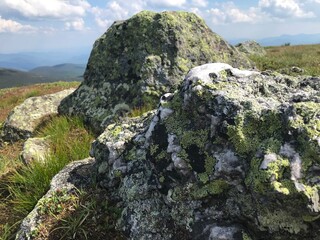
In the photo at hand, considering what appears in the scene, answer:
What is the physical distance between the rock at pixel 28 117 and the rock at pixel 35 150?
11.1 ft

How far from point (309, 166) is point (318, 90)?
5.82ft

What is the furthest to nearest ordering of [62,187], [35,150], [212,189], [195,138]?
[35,150]
[62,187]
[195,138]
[212,189]

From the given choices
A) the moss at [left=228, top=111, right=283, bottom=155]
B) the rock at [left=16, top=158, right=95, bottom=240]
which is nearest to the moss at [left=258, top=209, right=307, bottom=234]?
the moss at [left=228, top=111, right=283, bottom=155]

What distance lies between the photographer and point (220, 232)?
14.3 feet

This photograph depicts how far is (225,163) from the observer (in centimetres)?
451

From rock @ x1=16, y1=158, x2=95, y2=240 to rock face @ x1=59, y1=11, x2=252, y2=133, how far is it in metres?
3.72

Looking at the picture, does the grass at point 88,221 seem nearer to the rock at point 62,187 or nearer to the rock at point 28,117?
the rock at point 62,187

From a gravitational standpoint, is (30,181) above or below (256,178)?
below

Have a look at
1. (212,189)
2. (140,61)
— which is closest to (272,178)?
(212,189)

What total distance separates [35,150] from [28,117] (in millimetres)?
Answer: 4888

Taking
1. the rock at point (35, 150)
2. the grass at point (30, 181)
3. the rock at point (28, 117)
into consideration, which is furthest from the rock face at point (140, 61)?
the grass at point (30, 181)

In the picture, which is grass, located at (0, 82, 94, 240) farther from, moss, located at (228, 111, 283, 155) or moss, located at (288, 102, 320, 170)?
moss, located at (288, 102, 320, 170)

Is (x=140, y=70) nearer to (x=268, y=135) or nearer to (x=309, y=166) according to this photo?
(x=268, y=135)

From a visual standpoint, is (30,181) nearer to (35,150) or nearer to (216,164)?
(35,150)
